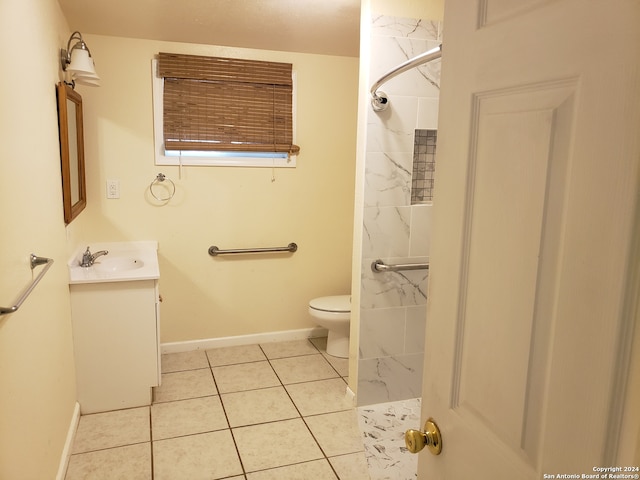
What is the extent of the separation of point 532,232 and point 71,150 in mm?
2693

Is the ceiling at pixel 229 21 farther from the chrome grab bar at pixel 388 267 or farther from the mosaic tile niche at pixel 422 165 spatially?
the chrome grab bar at pixel 388 267

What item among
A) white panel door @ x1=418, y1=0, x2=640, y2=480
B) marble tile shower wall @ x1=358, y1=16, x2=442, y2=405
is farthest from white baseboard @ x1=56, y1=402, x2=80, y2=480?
white panel door @ x1=418, y1=0, x2=640, y2=480

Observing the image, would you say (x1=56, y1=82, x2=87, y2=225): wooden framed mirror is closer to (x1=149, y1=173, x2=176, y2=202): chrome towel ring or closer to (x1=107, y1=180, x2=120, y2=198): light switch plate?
(x1=107, y1=180, x2=120, y2=198): light switch plate

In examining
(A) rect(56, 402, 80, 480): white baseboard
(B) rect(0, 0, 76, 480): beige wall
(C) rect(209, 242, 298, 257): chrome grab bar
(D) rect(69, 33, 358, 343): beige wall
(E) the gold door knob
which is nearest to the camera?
(E) the gold door knob

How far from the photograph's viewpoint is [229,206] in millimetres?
3562

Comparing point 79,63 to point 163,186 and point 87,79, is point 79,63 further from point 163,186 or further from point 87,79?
point 163,186

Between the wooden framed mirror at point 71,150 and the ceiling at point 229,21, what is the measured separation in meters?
0.46

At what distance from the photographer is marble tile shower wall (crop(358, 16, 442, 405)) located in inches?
99.7

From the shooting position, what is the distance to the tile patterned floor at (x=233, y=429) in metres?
2.25

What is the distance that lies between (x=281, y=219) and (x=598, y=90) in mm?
3182

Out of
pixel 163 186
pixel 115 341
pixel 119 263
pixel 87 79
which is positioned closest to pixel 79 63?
pixel 87 79

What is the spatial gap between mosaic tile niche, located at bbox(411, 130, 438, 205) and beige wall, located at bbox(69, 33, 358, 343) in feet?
3.68

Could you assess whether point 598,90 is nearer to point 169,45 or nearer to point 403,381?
point 403,381

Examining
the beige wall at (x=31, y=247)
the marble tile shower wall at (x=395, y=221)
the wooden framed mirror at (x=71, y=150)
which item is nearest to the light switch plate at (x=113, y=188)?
the wooden framed mirror at (x=71, y=150)
